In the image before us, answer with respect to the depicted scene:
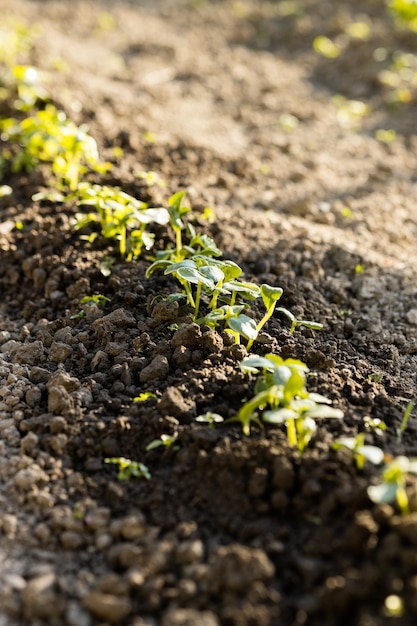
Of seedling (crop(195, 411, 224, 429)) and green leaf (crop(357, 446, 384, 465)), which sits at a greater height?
green leaf (crop(357, 446, 384, 465))

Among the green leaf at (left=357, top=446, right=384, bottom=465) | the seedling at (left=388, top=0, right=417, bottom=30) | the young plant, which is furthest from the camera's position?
the seedling at (left=388, top=0, right=417, bottom=30)

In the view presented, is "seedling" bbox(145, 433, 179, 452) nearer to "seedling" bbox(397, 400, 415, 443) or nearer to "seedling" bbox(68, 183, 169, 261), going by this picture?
"seedling" bbox(397, 400, 415, 443)

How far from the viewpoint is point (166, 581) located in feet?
6.57

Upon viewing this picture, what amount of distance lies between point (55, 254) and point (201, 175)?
4.38 ft

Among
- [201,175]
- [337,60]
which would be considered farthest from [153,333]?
[337,60]

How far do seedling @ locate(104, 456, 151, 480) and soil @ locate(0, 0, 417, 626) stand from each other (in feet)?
0.08

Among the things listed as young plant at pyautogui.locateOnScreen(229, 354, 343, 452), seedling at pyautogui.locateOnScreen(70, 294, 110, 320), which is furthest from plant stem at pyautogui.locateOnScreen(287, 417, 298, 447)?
seedling at pyautogui.locateOnScreen(70, 294, 110, 320)

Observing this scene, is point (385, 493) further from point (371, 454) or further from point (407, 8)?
point (407, 8)

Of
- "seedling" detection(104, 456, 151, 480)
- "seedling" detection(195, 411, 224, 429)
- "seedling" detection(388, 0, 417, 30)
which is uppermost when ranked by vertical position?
"seedling" detection(388, 0, 417, 30)

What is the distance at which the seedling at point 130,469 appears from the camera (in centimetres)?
235

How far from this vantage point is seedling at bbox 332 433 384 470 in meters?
2.08

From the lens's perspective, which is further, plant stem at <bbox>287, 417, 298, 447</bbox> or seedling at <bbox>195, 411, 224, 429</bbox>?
seedling at <bbox>195, 411, 224, 429</bbox>

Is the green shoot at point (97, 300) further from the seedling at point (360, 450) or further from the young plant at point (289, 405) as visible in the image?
the seedling at point (360, 450)

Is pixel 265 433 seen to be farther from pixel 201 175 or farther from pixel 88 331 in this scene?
pixel 201 175
